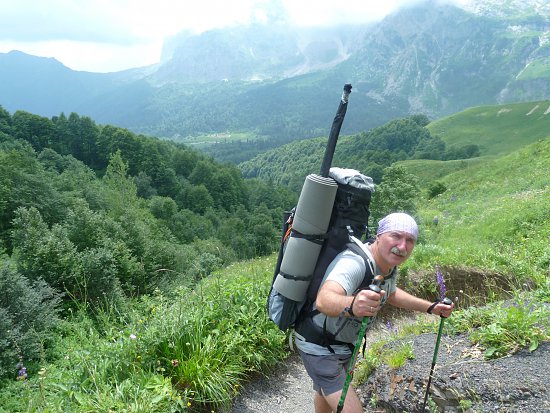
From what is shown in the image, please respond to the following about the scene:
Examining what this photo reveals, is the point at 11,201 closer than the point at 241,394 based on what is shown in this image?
No

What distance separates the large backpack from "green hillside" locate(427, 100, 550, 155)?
129227mm

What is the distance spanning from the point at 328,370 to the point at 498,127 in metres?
163

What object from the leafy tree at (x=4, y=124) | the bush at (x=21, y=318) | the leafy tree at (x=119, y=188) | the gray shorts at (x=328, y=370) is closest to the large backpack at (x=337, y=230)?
the gray shorts at (x=328, y=370)

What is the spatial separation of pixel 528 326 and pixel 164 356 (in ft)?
13.9

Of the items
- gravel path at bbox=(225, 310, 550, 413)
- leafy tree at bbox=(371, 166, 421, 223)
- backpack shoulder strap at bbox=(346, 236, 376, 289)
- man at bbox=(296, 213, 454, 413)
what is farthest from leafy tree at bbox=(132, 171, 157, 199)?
backpack shoulder strap at bbox=(346, 236, 376, 289)

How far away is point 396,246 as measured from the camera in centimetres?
297

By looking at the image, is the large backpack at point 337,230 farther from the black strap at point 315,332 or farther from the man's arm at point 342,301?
the man's arm at point 342,301

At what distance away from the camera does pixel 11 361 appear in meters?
8.94

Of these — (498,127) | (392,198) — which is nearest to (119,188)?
→ (392,198)

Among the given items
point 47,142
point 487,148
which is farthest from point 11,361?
point 487,148

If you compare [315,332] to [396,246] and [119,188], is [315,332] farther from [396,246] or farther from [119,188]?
[119,188]

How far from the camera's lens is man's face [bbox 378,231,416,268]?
296 cm

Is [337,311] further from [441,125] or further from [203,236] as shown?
[441,125]

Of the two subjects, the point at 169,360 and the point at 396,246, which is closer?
the point at 396,246
